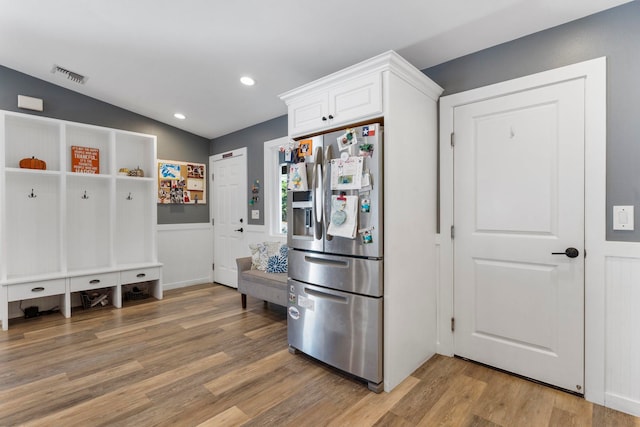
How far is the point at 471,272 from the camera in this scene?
8.09ft

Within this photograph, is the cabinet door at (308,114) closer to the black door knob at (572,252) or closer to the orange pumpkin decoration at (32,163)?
the black door knob at (572,252)

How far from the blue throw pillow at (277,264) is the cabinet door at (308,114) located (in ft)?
5.41

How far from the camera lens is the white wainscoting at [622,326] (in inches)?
72.8

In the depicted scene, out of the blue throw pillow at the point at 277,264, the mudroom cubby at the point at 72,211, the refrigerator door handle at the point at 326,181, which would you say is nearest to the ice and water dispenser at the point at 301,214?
the refrigerator door handle at the point at 326,181

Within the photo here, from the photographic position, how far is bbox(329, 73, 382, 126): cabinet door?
2111 millimetres

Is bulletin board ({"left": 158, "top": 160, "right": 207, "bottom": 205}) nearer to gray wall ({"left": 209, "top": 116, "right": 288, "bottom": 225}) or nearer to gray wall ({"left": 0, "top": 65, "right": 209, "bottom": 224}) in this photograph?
gray wall ({"left": 0, "top": 65, "right": 209, "bottom": 224})

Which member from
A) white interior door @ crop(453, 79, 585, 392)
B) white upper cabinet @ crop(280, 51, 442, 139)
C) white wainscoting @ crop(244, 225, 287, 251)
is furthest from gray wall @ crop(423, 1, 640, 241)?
white wainscoting @ crop(244, 225, 287, 251)

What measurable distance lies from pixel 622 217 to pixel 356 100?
1816 millimetres

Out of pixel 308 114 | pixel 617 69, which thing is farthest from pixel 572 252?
pixel 308 114

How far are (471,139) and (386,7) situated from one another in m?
1.15

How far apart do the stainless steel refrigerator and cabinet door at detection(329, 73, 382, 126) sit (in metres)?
0.10

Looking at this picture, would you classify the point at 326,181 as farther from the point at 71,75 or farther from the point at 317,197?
the point at 71,75

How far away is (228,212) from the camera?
4996mm

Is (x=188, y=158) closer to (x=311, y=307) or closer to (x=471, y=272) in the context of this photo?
(x=311, y=307)
